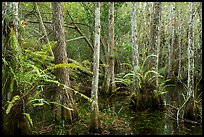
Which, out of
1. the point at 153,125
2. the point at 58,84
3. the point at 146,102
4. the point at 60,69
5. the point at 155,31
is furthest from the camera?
the point at 155,31

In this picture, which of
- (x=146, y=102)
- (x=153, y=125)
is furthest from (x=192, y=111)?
(x=146, y=102)

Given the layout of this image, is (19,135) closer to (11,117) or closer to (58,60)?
(11,117)

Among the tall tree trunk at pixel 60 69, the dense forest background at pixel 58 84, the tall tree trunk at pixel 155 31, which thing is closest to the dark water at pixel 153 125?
the dense forest background at pixel 58 84

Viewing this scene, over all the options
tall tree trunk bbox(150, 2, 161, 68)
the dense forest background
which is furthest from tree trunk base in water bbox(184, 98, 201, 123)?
tall tree trunk bbox(150, 2, 161, 68)

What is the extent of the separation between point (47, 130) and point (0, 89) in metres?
2.25

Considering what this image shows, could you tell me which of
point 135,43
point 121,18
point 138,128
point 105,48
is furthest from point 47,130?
point 121,18

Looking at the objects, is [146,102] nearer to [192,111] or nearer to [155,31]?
[192,111]

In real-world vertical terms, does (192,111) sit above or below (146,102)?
above

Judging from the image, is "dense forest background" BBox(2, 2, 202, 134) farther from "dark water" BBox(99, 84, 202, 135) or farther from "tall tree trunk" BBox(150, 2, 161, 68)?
"dark water" BBox(99, 84, 202, 135)

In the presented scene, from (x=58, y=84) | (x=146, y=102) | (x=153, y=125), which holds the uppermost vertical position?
(x=58, y=84)

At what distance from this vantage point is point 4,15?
18.9ft

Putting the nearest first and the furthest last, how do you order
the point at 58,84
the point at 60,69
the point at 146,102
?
1. the point at 58,84
2. the point at 60,69
3. the point at 146,102

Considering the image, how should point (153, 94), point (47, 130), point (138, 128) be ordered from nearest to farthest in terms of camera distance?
point (47, 130), point (138, 128), point (153, 94)

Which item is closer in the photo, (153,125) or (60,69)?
(153,125)
